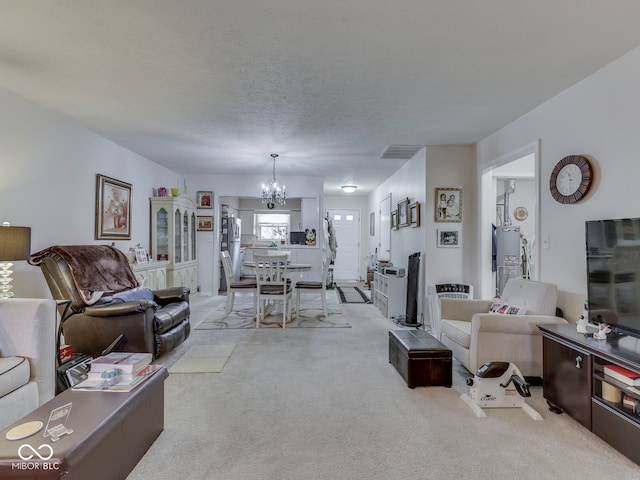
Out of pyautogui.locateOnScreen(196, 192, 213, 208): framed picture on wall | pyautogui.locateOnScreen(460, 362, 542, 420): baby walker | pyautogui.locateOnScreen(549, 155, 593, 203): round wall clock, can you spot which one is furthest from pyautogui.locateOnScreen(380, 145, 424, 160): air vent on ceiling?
pyautogui.locateOnScreen(196, 192, 213, 208): framed picture on wall

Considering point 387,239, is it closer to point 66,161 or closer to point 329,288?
point 329,288

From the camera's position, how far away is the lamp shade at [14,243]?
2.52 meters

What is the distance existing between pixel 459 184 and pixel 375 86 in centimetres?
245

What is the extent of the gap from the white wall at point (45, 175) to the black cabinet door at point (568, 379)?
4577 millimetres

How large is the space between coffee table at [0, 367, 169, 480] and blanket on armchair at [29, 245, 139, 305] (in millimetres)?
1728

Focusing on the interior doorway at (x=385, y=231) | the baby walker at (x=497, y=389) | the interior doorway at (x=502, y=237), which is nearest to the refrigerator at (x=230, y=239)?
the interior doorway at (x=385, y=231)

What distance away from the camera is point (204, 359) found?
3.39m

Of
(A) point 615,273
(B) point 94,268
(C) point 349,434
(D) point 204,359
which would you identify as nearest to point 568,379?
(A) point 615,273

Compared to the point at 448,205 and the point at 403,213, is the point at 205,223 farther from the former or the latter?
the point at 448,205

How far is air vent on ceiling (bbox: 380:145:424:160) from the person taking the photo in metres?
4.89

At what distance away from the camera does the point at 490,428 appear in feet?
7.15

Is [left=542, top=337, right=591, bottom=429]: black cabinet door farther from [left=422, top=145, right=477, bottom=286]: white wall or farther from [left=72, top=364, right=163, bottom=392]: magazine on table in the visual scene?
[left=72, top=364, right=163, bottom=392]: magazine on table

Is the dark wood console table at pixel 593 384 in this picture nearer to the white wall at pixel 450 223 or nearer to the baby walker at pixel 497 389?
the baby walker at pixel 497 389

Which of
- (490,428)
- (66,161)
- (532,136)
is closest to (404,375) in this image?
(490,428)
